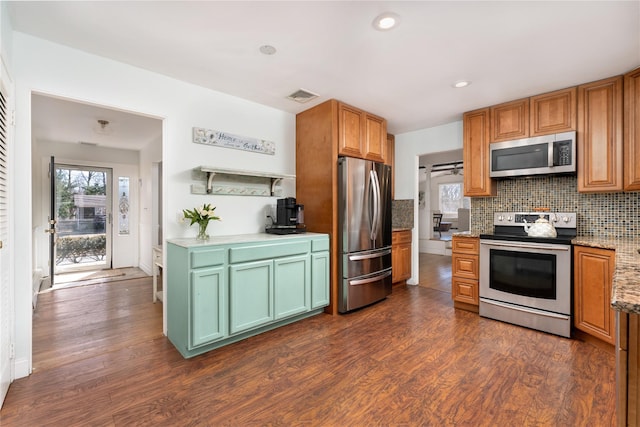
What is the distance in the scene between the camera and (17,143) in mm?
2049

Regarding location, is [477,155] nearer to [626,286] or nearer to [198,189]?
[626,286]

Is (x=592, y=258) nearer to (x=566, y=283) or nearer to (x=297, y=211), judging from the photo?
(x=566, y=283)

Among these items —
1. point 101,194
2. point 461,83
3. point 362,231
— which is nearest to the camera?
point 461,83

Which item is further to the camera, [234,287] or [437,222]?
[437,222]

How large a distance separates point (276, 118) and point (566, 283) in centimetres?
354

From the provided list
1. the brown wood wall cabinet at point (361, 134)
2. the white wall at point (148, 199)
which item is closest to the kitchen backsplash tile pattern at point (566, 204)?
the brown wood wall cabinet at point (361, 134)

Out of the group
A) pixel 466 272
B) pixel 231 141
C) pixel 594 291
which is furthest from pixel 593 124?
pixel 231 141

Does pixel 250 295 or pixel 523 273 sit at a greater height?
pixel 523 273

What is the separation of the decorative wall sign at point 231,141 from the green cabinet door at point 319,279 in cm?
141

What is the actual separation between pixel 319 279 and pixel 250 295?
34.2 inches

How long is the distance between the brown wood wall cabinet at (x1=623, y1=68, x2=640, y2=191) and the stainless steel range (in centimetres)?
62

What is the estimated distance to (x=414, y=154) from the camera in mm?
4625

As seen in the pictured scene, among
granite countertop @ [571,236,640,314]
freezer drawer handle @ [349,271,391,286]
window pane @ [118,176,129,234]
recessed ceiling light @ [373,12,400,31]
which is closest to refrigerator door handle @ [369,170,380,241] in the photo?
freezer drawer handle @ [349,271,391,286]

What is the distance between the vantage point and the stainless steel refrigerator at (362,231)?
328 cm
